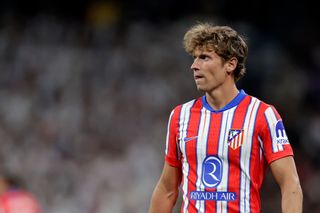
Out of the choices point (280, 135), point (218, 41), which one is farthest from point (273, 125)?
point (218, 41)

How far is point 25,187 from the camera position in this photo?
10.2 metres

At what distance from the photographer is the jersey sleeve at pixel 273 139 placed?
4461 mm

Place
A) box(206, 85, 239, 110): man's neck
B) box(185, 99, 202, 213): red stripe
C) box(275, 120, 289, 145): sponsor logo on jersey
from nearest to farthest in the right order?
box(275, 120, 289, 145): sponsor logo on jersey, box(185, 99, 202, 213): red stripe, box(206, 85, 239, 110): man's neck

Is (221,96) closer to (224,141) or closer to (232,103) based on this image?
(232,103)

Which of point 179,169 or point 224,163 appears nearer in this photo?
point 224,163

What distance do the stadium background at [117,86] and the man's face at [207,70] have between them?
207 inches

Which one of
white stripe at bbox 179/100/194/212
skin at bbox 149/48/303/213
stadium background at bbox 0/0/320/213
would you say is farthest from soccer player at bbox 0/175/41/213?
white stripe at bbox 179/100/194/212

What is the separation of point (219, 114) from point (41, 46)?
8208 mm

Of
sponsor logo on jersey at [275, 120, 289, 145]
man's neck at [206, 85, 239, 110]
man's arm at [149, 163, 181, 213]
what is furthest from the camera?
man's arm at [149, 163, 181, 213]

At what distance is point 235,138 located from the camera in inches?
178

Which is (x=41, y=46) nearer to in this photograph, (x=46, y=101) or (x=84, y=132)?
(x=46, y=101)

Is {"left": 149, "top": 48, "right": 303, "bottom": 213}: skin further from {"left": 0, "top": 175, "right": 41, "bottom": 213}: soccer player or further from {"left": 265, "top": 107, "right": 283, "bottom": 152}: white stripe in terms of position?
{"left": 0, "top": 175, "right": 41, "bottom": 213}: soccer player

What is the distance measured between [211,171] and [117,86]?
24.2 ft

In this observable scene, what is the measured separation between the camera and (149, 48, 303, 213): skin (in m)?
4.39
